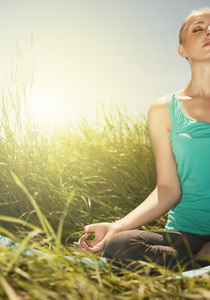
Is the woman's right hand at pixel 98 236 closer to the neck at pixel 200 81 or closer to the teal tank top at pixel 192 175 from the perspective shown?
the teal tank top at pixel 192 175

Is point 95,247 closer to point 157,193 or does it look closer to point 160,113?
point 157,193

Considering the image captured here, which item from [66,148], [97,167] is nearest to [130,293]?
[97,167]

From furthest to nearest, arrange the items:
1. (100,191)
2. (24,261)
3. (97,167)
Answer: (97,167)
(100,191)
(24,261)

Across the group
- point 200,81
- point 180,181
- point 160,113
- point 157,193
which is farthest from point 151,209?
point 200,81

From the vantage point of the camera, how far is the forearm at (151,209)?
1405 mm

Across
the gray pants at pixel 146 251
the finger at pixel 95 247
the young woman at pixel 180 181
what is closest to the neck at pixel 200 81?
the young woman at pixel 180 181

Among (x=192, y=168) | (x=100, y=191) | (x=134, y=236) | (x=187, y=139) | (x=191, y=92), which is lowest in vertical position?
(x=100, y=191)

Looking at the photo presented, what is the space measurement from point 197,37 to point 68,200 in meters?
1.16

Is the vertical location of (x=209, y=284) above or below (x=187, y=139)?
below

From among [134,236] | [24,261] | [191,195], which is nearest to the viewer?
[24,261]

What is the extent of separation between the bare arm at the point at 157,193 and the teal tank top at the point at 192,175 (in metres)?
0.05

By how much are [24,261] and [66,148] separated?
1.93 meters

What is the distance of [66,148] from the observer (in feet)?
8.92

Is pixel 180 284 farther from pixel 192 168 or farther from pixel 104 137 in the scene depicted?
pixel 104 137
